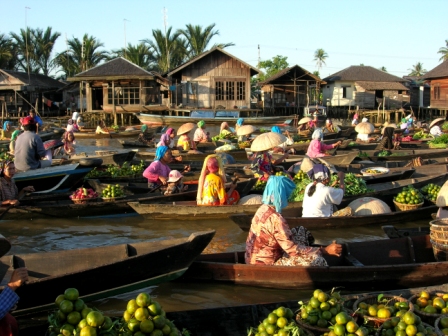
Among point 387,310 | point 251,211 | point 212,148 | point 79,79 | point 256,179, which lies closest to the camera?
point 387,310

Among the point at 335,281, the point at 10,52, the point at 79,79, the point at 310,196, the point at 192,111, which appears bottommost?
the point at 335,281

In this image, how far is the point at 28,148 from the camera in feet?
30.4

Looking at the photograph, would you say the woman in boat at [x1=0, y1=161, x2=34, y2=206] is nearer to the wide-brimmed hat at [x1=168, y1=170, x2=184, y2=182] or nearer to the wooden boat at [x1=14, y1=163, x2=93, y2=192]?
the wooden boat at [x1=14, y1=163, x2=93, y2=192]

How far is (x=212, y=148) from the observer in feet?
52.4

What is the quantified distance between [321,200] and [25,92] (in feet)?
108

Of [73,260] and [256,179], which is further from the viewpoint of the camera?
[256,179]

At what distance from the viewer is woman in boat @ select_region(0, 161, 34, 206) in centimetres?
803

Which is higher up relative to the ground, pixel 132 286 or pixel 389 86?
pixel 389 86

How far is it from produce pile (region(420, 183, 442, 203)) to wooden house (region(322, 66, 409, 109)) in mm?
29817

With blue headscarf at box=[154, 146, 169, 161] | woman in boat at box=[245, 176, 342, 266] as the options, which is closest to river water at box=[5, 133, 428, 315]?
blue headscarf at box=[154, 146, 169, 161]

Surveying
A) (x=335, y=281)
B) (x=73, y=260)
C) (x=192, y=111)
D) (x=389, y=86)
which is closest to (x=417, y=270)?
(x=335, y=281)

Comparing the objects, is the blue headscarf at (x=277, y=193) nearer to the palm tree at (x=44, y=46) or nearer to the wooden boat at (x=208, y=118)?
the wooden boat at (x=208, y=118)

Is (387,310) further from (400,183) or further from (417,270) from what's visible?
(400,183)

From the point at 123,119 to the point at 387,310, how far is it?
28.9 meters
